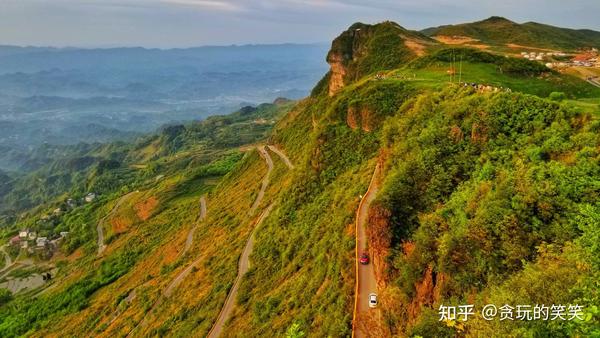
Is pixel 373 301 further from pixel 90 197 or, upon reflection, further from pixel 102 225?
pixel 90 197

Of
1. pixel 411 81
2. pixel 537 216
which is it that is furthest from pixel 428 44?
pixel 537 216

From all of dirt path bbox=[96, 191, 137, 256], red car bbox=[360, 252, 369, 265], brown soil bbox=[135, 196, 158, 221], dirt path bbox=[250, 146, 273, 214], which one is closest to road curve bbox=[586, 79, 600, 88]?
red car bbox=[360, 252, 369, 265]

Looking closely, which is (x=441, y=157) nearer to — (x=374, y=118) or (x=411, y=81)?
(x=374, y=118)

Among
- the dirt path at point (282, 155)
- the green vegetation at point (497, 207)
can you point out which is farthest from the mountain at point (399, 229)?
the dirt path at point (282, 155)

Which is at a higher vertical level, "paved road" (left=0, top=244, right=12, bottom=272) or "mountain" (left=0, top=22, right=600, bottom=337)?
"mountain" (left=0, top=22, right=600, bottom=337)

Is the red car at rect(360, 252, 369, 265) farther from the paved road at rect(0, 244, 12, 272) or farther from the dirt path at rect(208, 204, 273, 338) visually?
the paved road at rect(0, 244, 12, 272)
